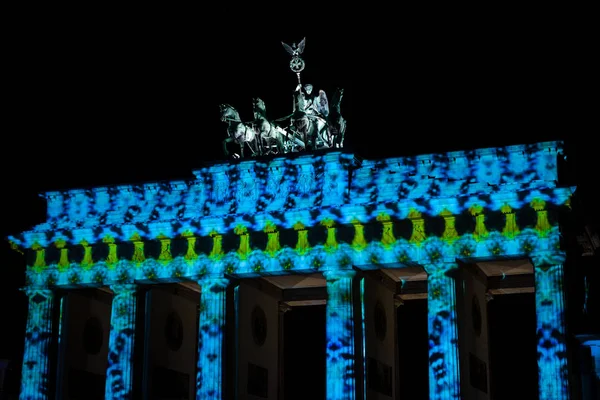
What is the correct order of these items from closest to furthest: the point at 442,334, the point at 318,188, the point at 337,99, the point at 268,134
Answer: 1. the point at 442,334
2. the point at 318,188
3. the point at 337,99
4. the point at 268,134

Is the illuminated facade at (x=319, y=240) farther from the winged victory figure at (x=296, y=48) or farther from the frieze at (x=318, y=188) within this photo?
the winged victory figure at (x=296, y=48)

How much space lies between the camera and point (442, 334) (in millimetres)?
37781

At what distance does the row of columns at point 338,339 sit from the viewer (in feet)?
120

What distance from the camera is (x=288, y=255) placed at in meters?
40.3

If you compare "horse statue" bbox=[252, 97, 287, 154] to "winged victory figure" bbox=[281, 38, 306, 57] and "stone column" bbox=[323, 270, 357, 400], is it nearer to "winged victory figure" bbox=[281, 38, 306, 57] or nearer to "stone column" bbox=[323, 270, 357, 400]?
"winged victory figure" bbox=[281, 38, 306, 57]

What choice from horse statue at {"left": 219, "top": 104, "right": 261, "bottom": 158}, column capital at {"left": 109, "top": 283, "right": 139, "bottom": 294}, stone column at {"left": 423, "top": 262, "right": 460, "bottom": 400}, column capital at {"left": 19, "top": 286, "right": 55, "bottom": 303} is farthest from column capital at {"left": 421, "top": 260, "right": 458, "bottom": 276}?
column capital at {"left": 19, "top": 286, "right": 55, "bottom": 303}

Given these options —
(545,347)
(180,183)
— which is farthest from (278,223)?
(545,347)

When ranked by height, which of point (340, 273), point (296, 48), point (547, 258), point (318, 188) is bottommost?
point (340, 273)

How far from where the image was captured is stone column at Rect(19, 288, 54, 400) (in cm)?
4275

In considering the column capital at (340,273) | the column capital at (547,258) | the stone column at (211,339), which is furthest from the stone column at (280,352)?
the column capital at (547,258)

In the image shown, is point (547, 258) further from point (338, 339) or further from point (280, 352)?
point (280, 352)

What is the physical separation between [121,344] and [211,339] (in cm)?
363

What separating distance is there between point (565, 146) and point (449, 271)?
5.79 m

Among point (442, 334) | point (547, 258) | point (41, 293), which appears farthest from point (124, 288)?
point (547, 258)
